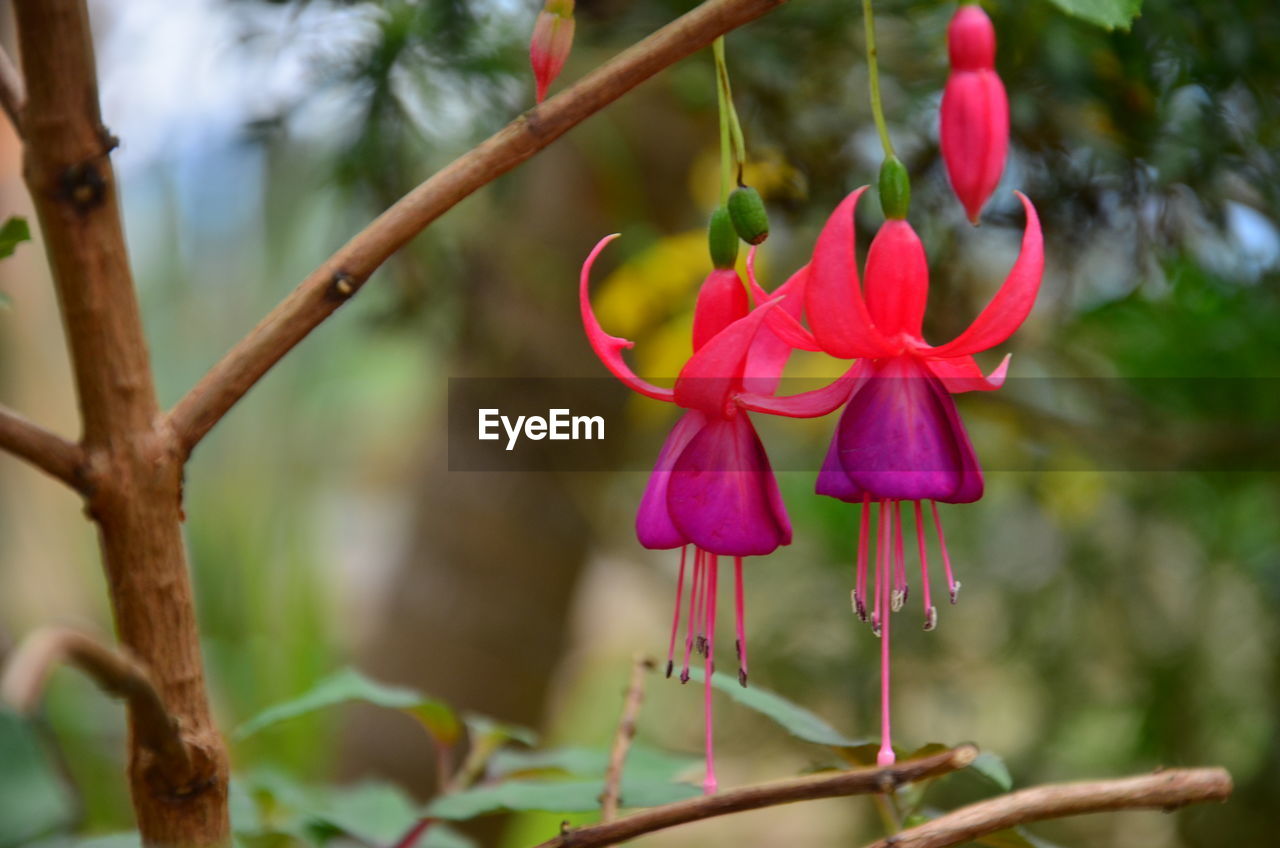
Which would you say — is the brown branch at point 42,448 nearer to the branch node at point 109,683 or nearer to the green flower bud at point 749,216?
the branch node at point 109,683

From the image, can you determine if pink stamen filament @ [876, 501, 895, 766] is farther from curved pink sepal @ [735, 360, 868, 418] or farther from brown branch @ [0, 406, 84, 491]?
brown branch @ [0, 406, 84, 491]

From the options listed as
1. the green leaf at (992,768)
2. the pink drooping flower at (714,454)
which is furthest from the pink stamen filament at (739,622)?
the green leaf at (992,768)

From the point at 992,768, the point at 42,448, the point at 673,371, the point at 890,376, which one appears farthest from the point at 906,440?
the point at 673,371

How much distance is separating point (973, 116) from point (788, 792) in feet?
0.66

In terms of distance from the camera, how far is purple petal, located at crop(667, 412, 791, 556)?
0.35 metres

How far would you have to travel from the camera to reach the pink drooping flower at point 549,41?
37 cm

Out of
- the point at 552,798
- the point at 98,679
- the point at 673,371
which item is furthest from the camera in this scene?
the point at 673,371

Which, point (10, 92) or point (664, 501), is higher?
point (10, 92)

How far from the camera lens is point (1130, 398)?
101cm

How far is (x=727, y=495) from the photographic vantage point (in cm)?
36

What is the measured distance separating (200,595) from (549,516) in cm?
69

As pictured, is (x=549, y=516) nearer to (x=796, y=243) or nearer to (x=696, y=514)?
(x=796, y=243)

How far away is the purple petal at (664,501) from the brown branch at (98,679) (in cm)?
16

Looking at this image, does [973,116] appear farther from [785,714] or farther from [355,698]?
[355,698]
